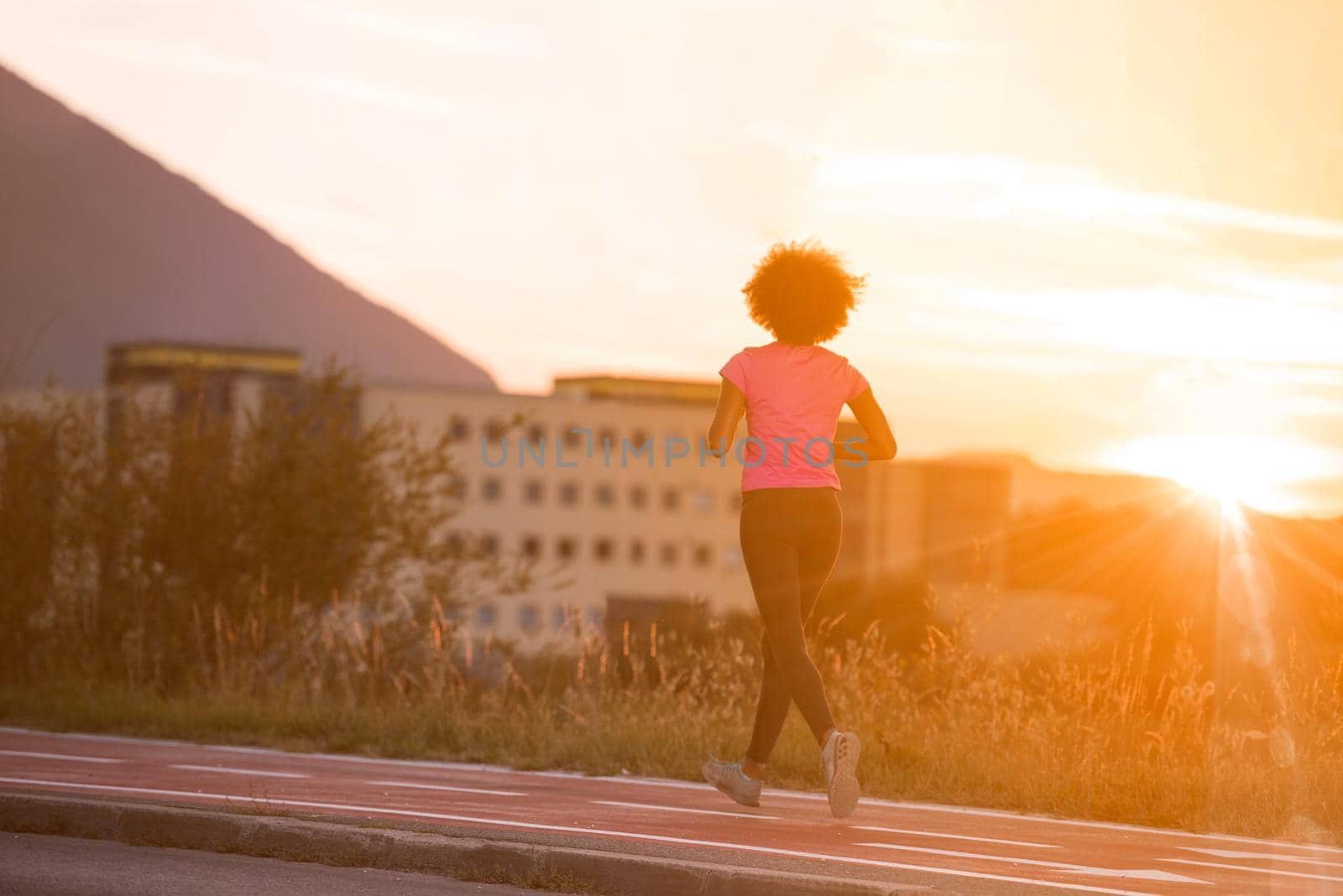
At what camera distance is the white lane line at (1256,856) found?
7.14 m

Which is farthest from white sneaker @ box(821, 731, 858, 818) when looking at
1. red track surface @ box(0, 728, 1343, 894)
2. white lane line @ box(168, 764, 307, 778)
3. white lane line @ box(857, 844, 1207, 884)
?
white lane line @ box(168, 764, 307, 778)

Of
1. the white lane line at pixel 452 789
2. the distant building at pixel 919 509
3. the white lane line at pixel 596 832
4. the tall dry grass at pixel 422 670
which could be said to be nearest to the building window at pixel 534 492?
the distant building at pixel 919 509

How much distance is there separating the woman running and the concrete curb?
151 centimetres

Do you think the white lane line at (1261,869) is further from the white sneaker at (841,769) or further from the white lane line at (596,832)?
the white sneaker at (841,769)

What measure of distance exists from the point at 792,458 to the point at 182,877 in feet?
9.58

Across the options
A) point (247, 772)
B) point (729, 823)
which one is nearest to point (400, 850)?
point (729, 823)

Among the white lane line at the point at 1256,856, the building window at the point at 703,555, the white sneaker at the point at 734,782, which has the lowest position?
the white lane line at the point at 1256,856

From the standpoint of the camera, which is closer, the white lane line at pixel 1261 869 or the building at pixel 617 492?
the white lane line at pixel 1261 869

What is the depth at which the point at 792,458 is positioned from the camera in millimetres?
7555

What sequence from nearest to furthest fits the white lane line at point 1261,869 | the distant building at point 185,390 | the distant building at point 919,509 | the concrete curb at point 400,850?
the concrete curb at point 400,850 < the white lane line at point 1261,869 < the distant building at point 185,390 < the distant building at point 919,509

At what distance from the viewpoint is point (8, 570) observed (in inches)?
635

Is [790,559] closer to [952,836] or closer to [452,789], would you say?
[952,836]

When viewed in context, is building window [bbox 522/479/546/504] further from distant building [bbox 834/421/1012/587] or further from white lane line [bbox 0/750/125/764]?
white lane line [bbox 0/750/125/764]

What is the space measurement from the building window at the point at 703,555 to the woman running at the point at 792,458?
560 feet
